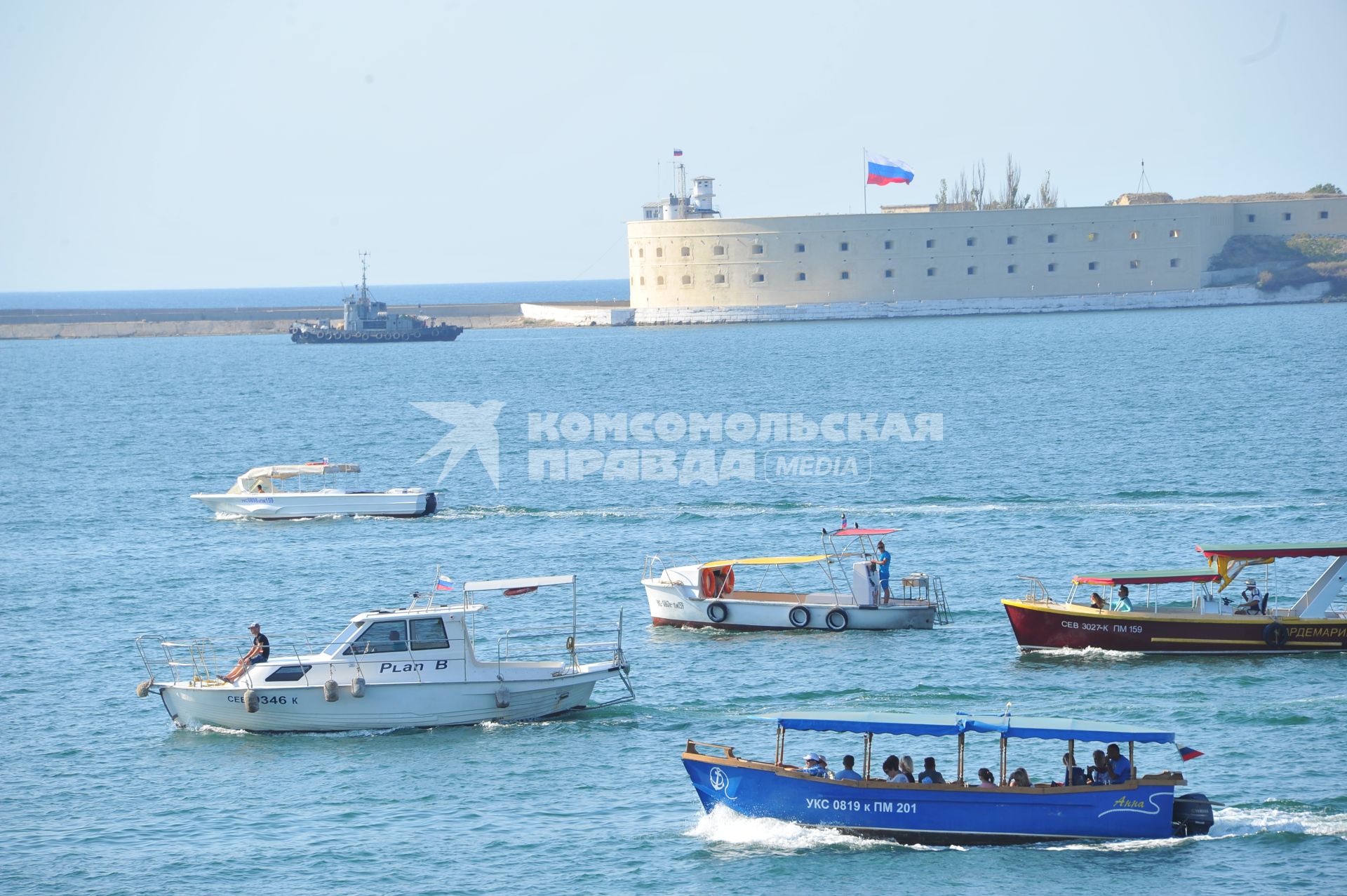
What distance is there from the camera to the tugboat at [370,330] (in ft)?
554

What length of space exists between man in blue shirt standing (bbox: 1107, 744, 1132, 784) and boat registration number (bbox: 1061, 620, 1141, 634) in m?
10.8

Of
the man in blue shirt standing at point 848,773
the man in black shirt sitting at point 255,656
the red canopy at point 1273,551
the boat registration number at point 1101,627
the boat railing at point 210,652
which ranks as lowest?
the boat railing at point 210,652

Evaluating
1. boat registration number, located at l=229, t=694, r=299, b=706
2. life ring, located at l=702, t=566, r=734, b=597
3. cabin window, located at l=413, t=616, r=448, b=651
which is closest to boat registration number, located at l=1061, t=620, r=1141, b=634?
life ring, located at l=702, t=566, r=734, b=597

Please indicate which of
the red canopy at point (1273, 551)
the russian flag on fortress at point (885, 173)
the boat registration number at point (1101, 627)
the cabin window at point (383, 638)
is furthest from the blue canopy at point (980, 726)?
the russian flag on fortress at point (885, 173)

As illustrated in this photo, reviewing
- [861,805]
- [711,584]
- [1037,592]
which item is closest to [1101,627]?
[1037,592]

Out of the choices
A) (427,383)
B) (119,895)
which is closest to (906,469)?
(119,895)

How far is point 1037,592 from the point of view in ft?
130

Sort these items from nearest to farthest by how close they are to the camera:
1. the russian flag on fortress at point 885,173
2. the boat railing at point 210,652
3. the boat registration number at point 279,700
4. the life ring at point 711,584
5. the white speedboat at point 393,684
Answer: the white speedboat at point 393,684 < the boat registration number at point 279,700 < the boat railing at point 210,652 < the life ring at point 711,584 < the russian flag on fortress at point 885,173

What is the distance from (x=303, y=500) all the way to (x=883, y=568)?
84.8ft

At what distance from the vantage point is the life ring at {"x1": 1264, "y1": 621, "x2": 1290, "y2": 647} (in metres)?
34.1

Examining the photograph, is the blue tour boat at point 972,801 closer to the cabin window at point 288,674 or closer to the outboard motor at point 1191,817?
the outboard motor at point 1191,817

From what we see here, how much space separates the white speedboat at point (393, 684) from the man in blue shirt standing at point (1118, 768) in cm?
1043

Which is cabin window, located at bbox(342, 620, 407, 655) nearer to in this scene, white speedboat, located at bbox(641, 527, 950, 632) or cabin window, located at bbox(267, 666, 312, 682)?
cabin window, located at bbox(267, 666, 312, 682)

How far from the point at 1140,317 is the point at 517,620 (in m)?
126
